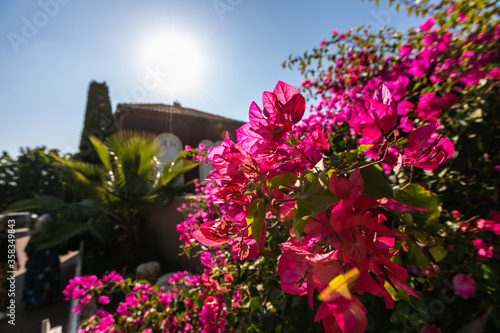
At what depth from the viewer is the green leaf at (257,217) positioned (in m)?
0.41

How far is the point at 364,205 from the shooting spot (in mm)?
354

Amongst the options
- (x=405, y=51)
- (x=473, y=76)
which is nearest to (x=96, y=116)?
(x=405, y=51)

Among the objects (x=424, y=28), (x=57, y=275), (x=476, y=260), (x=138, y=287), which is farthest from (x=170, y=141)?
(x=476, y=260)

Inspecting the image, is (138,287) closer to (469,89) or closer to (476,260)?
(476,260)

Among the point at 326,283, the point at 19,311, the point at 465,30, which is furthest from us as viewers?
the point at 19,311

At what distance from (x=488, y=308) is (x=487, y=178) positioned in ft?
2.20

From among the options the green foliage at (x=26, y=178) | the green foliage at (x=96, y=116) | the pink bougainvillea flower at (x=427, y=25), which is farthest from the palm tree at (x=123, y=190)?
the green foliage at (x=26, y=178)

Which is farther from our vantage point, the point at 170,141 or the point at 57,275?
the point at 170,141

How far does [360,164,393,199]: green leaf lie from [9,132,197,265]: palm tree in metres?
4.41

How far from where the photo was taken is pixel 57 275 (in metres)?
4.20

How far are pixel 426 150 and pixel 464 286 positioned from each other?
0.95 meters

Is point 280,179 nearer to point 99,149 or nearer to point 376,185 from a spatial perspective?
point 376,185

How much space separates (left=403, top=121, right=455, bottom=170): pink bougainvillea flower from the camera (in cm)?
41

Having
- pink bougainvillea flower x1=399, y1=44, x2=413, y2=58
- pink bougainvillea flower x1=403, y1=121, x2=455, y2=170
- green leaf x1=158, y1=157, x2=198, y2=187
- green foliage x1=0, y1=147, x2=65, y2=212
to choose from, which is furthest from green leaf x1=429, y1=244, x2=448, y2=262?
green foliage x1=0, y1=147, x2=65, y2=212
